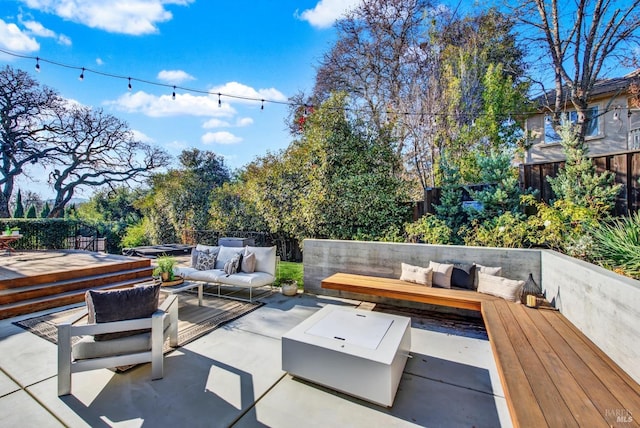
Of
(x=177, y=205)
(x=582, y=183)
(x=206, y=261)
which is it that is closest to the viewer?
(x=582, y=183)

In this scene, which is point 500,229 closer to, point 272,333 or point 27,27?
point 272,333

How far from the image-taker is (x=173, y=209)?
35.3 feet

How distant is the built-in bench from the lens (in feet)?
4.92

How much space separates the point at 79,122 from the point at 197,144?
6.27 meters

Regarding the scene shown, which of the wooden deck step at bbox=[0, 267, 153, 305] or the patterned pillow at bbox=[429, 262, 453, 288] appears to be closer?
the patterned pillow at bbox=[429, 262, 453, 288]

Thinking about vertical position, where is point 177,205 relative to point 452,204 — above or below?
above

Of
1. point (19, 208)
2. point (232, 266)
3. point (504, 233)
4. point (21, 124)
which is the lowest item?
point (232, 266)

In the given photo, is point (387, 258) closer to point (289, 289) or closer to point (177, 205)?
point (289, 289)

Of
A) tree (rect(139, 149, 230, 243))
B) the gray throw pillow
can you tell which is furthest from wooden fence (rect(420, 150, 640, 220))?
tree (rect(139, 149, 230, 243))

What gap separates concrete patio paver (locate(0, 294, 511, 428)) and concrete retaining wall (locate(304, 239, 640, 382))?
0.91 m

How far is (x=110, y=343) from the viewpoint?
2496 millimetres

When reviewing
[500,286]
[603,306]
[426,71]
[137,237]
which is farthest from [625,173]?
[137,237]

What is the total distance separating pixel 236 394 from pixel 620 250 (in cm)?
413

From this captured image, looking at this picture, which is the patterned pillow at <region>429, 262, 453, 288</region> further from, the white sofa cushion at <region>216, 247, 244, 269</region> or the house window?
the house window
